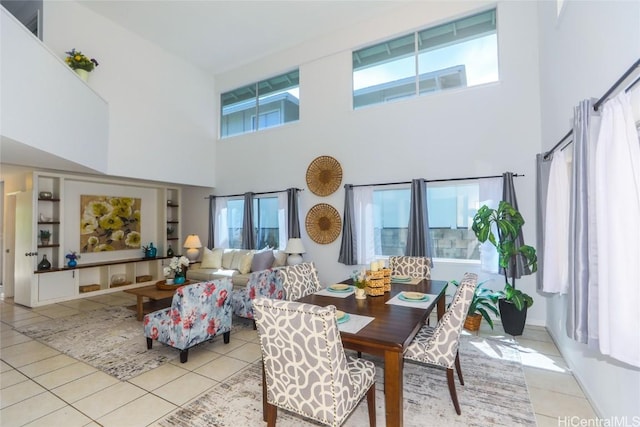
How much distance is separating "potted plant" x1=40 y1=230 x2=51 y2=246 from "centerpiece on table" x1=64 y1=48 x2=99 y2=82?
302 centimetres

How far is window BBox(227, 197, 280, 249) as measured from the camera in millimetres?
6500

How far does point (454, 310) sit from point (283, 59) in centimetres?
603

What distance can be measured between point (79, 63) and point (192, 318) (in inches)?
178

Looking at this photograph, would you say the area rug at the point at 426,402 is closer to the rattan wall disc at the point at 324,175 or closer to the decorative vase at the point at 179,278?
the decorative vase at the point at 179,278

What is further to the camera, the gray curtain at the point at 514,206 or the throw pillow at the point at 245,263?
the throw pillow at the point at 245,263

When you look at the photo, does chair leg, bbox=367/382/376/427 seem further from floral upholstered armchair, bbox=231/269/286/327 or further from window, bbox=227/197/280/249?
window, bbox=227/197/280/249

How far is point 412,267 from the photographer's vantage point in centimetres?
375

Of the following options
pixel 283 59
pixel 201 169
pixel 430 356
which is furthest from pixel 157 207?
pixel 430 356

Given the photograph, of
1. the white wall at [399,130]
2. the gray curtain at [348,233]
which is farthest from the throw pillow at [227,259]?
the gray curtain at [348,233]

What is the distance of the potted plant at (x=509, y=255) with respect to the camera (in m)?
3.63

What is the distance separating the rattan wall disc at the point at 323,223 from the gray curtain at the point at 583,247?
389 cm

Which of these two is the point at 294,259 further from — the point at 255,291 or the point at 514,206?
the point at 514,206

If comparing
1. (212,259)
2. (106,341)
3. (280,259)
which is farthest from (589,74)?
(212,259)

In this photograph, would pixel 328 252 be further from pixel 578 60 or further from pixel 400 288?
pixel 578 60
